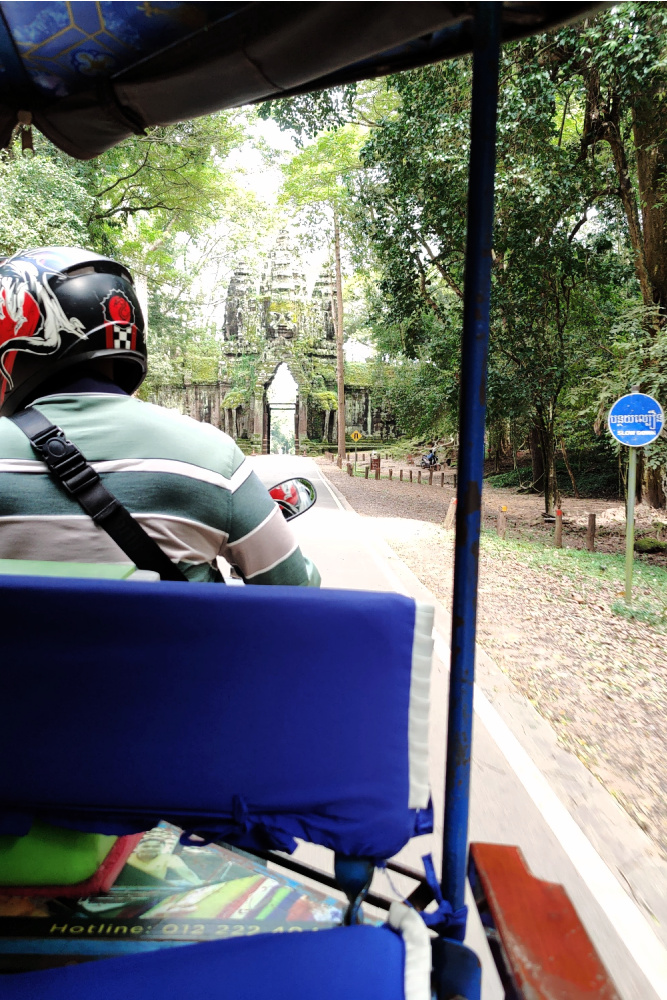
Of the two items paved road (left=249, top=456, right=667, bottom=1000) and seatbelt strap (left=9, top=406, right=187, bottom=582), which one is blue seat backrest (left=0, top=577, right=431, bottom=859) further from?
paved road (left=249, top=456, right=667, bottom=1000)

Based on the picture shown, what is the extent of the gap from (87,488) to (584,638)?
6.18 m

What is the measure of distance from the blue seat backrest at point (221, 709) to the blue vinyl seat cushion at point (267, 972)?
0.51 feet

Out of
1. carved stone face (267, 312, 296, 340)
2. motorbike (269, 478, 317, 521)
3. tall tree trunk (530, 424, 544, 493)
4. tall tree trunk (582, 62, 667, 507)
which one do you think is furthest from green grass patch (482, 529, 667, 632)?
carved stone face (267, 312, 296, 340)

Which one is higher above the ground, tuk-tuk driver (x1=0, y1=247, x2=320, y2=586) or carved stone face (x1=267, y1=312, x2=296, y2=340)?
carved stone face (x1=267, y1=312, x2=296, y2=340)

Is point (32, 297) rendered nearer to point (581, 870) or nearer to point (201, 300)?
point (581, 870)

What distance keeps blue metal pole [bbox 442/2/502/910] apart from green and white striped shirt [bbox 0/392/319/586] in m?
0.56

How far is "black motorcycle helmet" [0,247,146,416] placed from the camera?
1683 mm

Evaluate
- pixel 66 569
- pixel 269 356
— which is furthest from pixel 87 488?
pixel 269 356

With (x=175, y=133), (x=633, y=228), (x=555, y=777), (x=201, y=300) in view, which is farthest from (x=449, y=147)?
(x=201, y=300)

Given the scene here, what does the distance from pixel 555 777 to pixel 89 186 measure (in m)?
14.3

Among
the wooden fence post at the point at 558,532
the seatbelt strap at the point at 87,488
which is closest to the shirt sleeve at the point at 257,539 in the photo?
the seatbelt strap at the point at 87,488

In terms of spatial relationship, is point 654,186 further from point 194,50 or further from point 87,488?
point 87,488

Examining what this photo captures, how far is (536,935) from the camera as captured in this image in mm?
1122

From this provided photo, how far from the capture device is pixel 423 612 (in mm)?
1190
